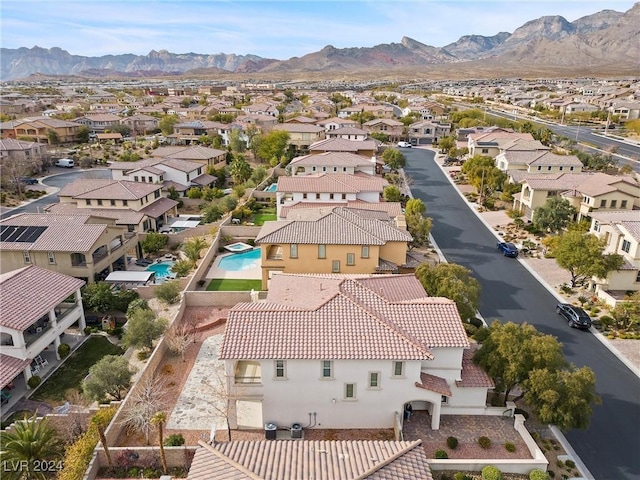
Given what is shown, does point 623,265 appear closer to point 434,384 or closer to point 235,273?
point 434,384

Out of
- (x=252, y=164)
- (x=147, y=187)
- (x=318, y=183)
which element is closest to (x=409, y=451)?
(x=318, y=183)

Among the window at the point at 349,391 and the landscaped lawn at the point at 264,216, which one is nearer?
the window at the point at 349,391

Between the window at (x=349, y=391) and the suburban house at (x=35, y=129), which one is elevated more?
the suburban house at (x=35, y=129)

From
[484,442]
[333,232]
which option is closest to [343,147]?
[333,232]

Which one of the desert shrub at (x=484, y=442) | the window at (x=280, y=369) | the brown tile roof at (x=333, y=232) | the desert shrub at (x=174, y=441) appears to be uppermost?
the brown tile roof at (x=333, y=232)

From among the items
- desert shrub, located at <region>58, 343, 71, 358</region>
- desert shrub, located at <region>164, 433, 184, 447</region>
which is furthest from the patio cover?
desert shrub, located at <region>164, 433, 184, 447</region>

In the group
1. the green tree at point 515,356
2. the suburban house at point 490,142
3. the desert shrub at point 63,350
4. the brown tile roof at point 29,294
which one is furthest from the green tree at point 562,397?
the suburban house at point 490,142

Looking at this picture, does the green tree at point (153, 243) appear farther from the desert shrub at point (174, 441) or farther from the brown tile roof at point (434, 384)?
the brown tile roof at point (434, 384)

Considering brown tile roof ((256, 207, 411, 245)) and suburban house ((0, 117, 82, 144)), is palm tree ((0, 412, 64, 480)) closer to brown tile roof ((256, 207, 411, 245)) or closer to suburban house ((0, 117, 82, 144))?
brown tile roof ((256, 207, 411, 245))
